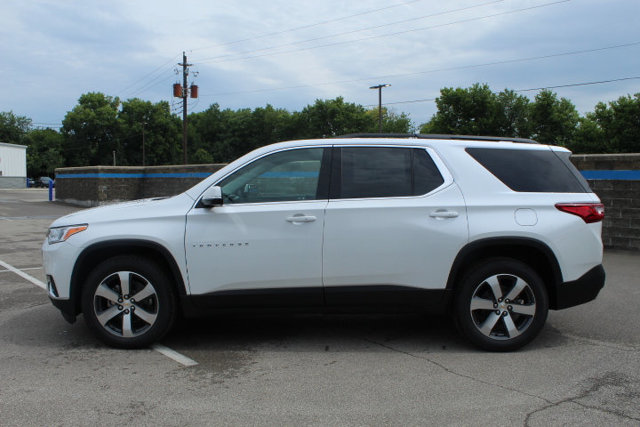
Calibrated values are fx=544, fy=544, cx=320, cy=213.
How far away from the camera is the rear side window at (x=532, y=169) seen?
15.0 feet

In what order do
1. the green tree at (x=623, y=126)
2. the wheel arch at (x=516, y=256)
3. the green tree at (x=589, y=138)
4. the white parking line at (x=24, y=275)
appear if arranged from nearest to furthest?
the wheel arch at (x=516, y=256)
the white parking line at (x=24, y=275)
the green tree at (x=623, y=126)
the green tree at (x=589, y=138)

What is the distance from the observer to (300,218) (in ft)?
14.3

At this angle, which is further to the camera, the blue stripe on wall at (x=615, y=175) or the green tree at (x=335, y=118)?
the green tree at (x=335, y=118)

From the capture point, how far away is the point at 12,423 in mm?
3197

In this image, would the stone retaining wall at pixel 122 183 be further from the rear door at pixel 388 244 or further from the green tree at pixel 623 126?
the green tree at pixel 623 126

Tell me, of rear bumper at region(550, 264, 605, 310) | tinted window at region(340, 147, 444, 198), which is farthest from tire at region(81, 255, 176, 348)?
rear bumper at region(550, 264, 605, 310)

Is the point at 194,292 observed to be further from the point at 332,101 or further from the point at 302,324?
the point at 332,101

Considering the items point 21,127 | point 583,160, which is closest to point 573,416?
point 583,160

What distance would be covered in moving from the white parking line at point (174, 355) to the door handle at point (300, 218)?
136cm

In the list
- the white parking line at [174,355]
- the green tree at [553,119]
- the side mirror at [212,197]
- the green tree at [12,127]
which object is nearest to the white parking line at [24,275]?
the white parking line at [174,355]

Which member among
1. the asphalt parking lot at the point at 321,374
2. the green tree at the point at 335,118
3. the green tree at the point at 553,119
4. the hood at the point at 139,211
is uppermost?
the green tree at the point at 335,118

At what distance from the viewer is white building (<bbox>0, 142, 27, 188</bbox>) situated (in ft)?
213

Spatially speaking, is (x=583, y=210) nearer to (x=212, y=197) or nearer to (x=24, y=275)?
(x=212, y=197)

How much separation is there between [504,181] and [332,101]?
83.1 m
